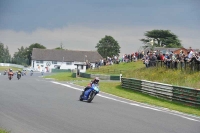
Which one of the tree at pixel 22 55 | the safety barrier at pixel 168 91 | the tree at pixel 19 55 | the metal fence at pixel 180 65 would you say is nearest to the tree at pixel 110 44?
the safety barrier at pixel 168 91

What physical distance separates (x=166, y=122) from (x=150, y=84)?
13136mm

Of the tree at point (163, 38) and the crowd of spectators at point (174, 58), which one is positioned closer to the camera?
the crowd of spectators at point (174, 58)

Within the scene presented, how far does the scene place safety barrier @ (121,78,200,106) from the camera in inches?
873

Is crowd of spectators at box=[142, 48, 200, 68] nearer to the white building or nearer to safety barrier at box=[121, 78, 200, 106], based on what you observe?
safety barrier at box=[121, 78, 200, 106]

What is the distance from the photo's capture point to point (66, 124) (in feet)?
39.8

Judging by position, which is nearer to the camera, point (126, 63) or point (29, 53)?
point (126, 63)

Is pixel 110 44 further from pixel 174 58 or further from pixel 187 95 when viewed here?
pixel 187 95

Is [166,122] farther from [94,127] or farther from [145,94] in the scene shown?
[145,94]

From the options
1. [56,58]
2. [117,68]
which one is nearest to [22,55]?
[117,68]

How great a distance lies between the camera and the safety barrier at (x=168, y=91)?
22.2 metres

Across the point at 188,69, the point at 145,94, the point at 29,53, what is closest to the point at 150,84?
the point at 145,94

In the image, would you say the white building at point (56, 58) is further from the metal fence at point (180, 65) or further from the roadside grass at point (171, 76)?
the metal fence at point (180, 65)

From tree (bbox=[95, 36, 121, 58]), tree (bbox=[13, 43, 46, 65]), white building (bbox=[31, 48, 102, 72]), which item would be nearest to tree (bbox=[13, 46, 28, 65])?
tree (bbox=[13, 43, 46, 65])

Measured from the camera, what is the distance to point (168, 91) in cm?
2492
